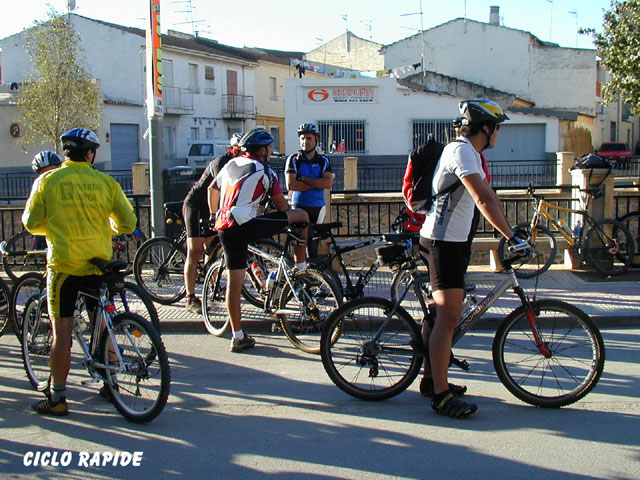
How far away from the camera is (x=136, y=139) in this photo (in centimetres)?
3816

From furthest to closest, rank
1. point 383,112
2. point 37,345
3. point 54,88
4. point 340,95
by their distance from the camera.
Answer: point 383,112 < point 340,95 < point 54,88 < point 37,345

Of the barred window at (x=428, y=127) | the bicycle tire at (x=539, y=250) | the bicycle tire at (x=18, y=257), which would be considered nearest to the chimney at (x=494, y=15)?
the barred window at (x=428, y=127)

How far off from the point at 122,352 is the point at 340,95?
1115 inches

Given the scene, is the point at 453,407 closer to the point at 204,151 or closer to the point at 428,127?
the point at 428,127

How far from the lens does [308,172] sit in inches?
309

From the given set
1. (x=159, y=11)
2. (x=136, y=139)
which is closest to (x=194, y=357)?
(x=159, y=11)

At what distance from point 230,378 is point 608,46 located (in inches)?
700

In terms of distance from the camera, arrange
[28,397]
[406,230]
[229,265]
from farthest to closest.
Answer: [406,230] → [229,265] → [28,397]

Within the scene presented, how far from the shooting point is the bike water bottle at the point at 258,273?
6.81 metres

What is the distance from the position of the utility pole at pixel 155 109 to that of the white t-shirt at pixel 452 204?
5107 mm

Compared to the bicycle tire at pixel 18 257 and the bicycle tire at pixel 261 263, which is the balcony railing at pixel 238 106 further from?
the bicycle tire at pixel 261 263

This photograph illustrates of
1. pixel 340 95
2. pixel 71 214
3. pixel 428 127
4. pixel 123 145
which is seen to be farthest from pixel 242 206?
pixel 123 145

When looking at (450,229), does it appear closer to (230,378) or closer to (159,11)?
(230,378)

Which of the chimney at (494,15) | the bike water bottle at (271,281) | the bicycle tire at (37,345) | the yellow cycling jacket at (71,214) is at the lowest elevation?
the bicycle tire at (37,345)
